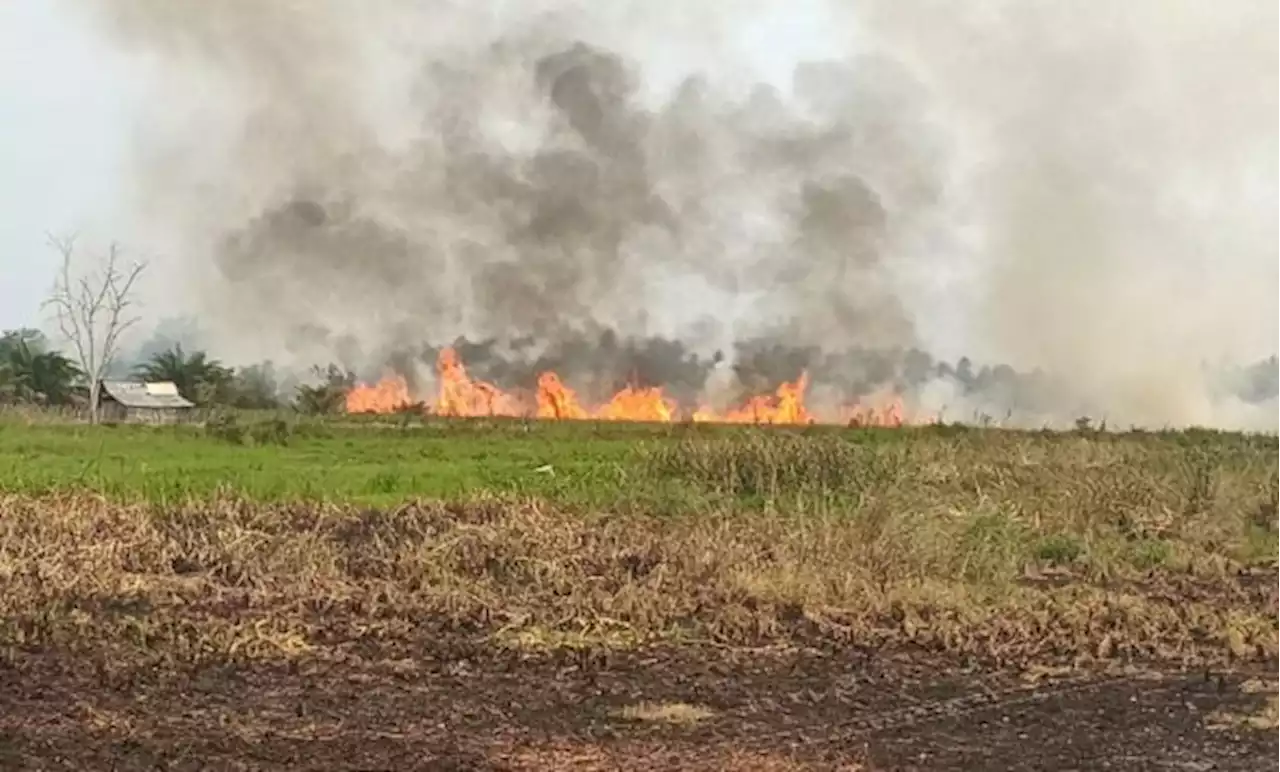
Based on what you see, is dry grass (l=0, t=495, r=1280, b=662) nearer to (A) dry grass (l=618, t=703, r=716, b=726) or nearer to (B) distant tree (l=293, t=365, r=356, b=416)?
(A) dry grass (l=618, t=703, r=716, b=726)

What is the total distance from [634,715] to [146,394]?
43.6 m

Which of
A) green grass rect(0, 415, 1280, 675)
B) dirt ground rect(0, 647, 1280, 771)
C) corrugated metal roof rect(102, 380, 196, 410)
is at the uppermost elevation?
corrugated metal roof rect(102, 380, 196, 410)

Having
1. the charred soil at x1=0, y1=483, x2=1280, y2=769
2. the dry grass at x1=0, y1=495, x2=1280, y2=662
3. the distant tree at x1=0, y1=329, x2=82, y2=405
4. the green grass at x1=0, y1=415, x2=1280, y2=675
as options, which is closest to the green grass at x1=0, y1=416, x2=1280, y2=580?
the green grass at x1=0, y1=415, x2=1280, y2=675

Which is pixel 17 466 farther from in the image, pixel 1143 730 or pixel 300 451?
pixel 1143 730

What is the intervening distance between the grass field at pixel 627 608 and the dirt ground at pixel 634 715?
0.03m

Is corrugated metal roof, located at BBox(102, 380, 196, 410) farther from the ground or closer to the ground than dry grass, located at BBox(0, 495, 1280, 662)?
farther from the ground

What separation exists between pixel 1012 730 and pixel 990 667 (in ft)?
6.10

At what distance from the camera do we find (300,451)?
26719 mm

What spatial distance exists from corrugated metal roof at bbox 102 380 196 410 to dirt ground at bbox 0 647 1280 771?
131 feet

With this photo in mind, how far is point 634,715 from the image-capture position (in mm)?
8234

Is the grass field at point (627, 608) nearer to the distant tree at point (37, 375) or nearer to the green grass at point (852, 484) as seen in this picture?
the green grass at point (852, 484)

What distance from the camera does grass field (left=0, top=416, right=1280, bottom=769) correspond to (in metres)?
7.88

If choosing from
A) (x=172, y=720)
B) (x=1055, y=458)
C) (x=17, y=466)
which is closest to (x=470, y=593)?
(x=172, y=720)

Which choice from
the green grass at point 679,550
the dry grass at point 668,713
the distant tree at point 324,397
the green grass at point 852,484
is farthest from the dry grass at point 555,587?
the distant tree at point 324,397
